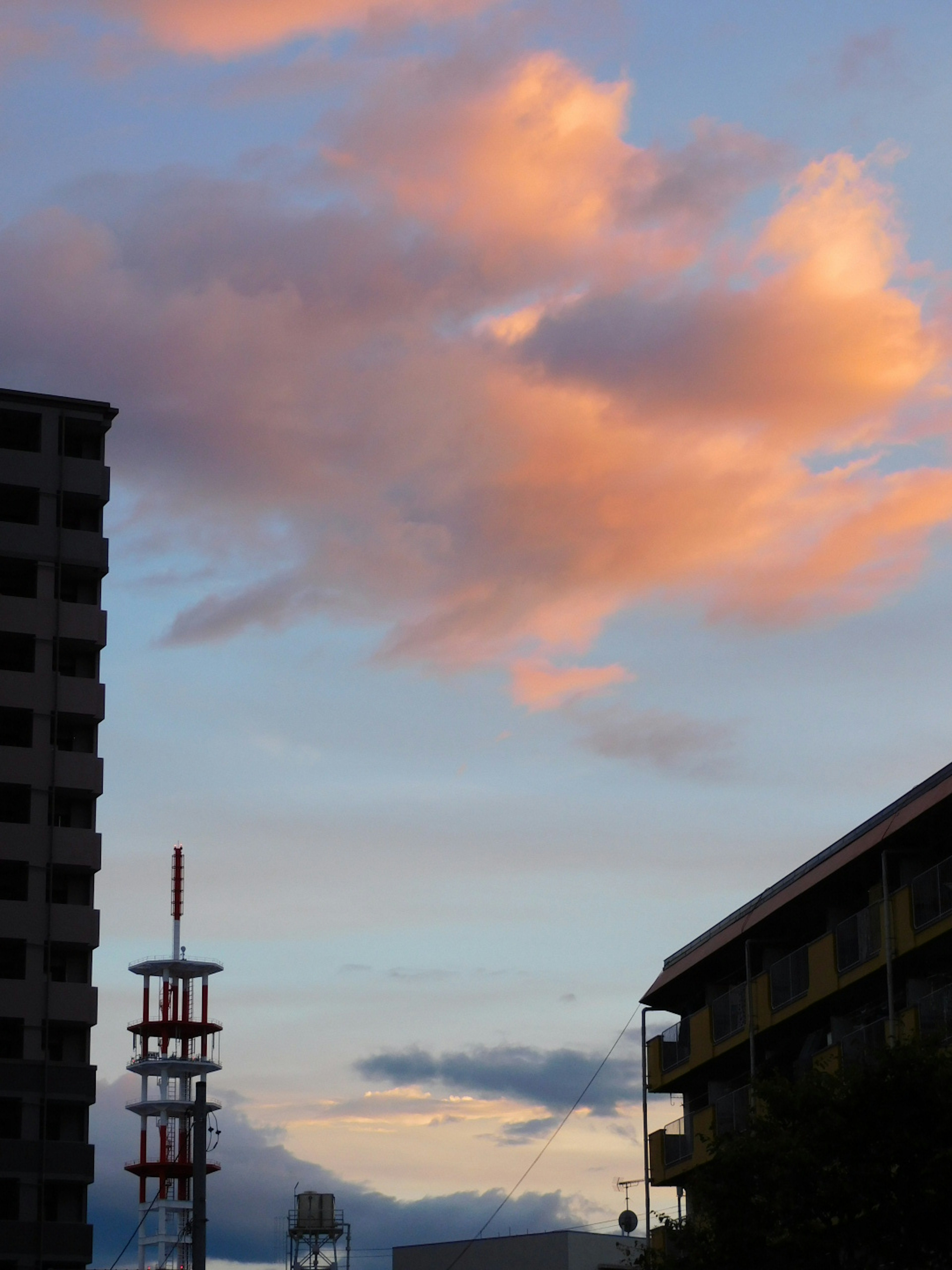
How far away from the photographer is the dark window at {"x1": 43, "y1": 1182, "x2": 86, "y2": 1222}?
2876 inches

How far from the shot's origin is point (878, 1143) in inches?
1439

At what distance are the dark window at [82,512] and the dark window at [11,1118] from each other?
79.9 ft

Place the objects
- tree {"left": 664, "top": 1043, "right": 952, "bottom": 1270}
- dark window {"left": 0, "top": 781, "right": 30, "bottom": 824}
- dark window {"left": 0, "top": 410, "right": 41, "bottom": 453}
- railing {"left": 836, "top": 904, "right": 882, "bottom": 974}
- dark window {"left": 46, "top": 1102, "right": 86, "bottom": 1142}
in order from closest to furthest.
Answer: tree {"left": 664, "top": 1043, "right": 952, "bottom": 1270}, railing {"left": 836, "top": 904, "right": 882, "bottom": 974}, dark window {"left": 46, "top": 1102, "right": 86, "bottom": 1142}, dark window {"left": 0, "top": 781, "right": 30, "bottom": 824}, dark window {"left": 0, "top": 410, "right": 41, "bottom": 453}

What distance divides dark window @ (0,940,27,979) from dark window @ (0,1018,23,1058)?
75.5 inches

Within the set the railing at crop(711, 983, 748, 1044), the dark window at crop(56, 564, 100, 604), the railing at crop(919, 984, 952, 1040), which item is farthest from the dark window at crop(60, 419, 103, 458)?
the railing at crop(919, 984, 952, 1040)

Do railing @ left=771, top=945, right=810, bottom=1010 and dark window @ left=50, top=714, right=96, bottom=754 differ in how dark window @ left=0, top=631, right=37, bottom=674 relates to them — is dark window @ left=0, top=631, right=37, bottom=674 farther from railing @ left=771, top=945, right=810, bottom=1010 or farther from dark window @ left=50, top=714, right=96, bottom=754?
railing @ left=771, top=945, right=810, bottom=1010

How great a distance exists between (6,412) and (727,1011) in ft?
135

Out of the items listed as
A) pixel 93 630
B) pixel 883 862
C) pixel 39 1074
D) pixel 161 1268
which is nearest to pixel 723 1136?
pixel 883 862

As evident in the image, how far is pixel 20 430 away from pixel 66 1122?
2985cm

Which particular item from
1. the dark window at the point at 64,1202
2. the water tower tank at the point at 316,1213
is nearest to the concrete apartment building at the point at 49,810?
the dark window at the point at 64,1202

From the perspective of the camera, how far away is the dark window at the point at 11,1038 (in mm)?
74438

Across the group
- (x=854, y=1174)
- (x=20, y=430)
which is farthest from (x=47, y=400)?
(x=854, y=1174)

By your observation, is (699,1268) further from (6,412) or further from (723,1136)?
(6,412)

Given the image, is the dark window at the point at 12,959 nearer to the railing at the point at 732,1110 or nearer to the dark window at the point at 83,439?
the dark window at the point at 83,439
